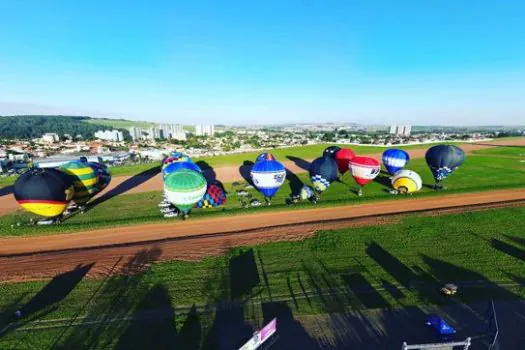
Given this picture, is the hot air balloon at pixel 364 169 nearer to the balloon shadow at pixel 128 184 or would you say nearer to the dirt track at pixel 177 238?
the dirt track at pixel 177 238

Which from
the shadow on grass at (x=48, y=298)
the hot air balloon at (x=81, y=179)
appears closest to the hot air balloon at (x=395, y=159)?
the shadow on grass at (x=48, y=298)

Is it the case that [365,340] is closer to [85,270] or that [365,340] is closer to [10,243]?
[85,270]

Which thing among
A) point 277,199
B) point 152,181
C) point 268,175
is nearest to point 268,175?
point 268,175

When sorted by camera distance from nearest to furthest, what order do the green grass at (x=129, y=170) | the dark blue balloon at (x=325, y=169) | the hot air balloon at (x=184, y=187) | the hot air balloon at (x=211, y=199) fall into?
the hot air balloon at (x=184, y=187) → the hot air balloon at (x=211, y=199) → the dark blue balloon at (x=325, y=169) → the green grass at (x=129, y=170)

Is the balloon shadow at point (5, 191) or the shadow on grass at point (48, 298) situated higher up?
the balloon shadow at point (5, 191)

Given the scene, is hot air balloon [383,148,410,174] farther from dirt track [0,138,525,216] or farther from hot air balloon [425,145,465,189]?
dirt track [0,138,525,216]

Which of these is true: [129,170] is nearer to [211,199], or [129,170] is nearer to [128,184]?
[128,184]

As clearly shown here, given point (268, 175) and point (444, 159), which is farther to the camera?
point (444, 159)
